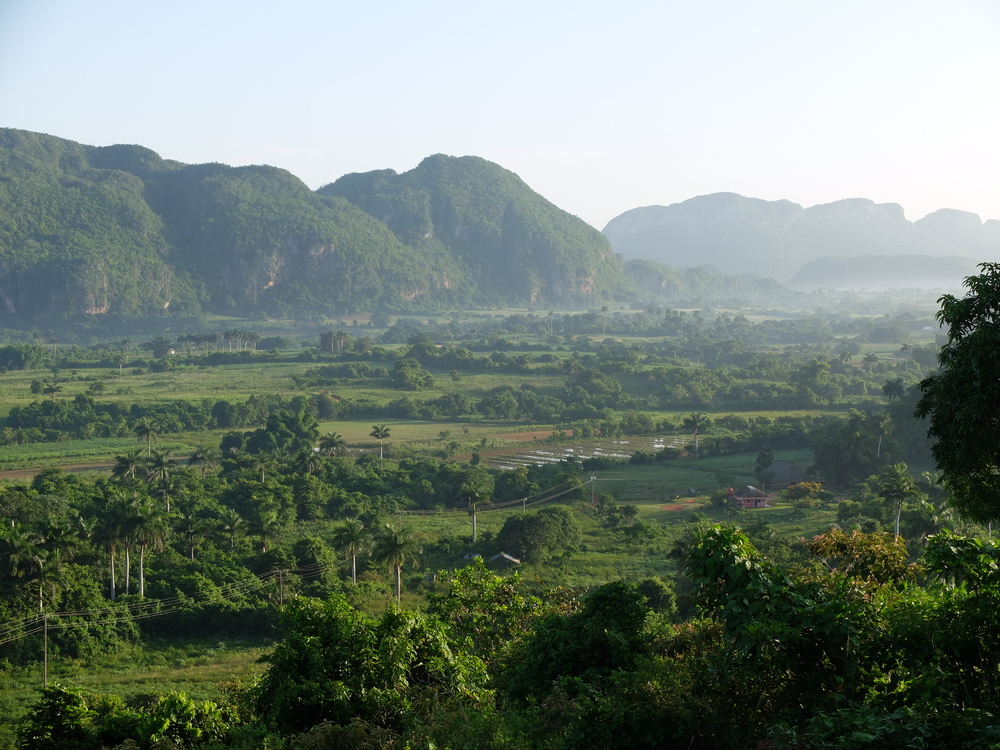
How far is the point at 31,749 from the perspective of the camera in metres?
11.7

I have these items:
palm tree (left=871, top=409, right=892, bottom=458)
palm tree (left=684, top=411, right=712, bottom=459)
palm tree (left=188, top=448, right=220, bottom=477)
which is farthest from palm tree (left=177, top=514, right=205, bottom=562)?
palm tree (left=871, top=409, right=892, bottom=458)

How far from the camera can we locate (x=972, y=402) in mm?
9289

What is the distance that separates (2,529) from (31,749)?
16.0 meters

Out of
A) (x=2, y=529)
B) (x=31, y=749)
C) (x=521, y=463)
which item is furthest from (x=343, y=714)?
(x=521, y=463)

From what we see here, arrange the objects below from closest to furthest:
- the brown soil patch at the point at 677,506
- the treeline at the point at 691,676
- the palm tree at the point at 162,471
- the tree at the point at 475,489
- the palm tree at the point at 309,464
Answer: the treeline at the point at 691,676
the tree at the point at 475,489
the palm tree at the point at 162,471
the brown soil patch at the point at 677,506
the palm tree at the point at 309,464

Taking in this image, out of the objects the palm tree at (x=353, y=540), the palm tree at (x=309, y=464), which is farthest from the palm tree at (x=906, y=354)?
the palm tree at (x=353, y=540)

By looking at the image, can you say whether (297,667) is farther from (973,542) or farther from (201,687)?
(201,687)

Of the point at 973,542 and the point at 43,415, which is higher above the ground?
the point at 973,542

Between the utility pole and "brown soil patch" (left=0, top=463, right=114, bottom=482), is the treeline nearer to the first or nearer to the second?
the utility pole

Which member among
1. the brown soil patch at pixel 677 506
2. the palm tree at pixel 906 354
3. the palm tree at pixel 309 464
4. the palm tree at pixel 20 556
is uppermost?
the palm tree at pixel 906 354

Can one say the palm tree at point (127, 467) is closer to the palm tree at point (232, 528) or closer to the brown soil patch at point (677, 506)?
the palm tree at point (232, 528)

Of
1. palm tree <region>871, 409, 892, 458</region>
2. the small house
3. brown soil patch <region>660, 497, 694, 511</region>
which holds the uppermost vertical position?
palm tree <region>871, 409, 892, 458</region>

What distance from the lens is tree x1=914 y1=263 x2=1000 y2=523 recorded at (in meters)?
9.30

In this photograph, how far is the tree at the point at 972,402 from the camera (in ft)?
30.5
